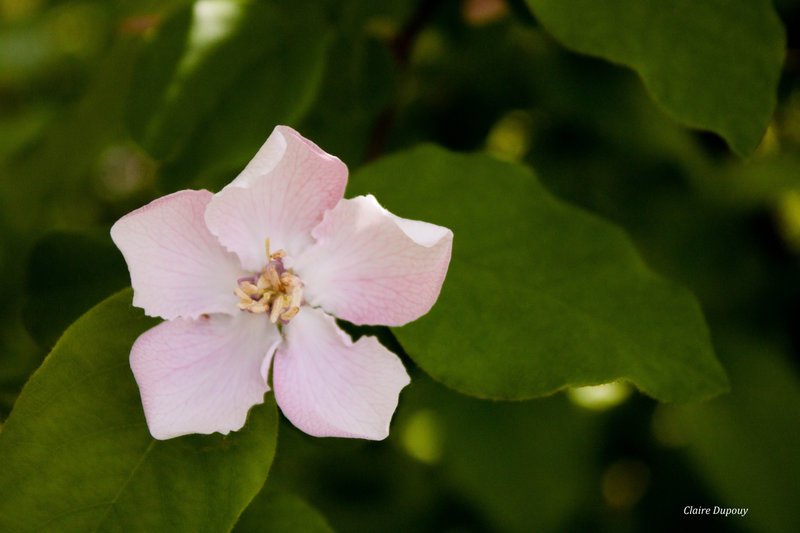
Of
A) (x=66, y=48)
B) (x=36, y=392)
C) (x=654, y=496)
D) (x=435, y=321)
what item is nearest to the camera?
(x=36, y=392)

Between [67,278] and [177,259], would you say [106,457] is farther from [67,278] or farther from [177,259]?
[67,278]

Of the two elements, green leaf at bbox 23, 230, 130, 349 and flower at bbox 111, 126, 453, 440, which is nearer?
flower at bbox 111, 126, 453, 440

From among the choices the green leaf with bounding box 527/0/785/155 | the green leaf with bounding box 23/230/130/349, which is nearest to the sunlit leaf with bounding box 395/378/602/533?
the green leaf with bounding box 23/230/130/349

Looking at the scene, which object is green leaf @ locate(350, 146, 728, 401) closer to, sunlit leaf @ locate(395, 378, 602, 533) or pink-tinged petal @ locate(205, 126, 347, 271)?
pink-tinged petal @ locate(205, 126, 347, 271)

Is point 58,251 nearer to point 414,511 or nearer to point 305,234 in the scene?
point 305,234

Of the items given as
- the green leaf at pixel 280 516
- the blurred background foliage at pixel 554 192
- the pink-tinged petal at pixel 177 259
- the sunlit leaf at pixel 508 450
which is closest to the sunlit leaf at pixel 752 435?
the blurred background foliage at pixel 554 192

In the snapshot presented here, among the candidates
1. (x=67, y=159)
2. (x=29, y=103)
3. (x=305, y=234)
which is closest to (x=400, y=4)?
(x=305, y=234)

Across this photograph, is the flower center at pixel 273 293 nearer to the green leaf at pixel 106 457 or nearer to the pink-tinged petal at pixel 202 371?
the pink-tinged petal at pixel 202 371
